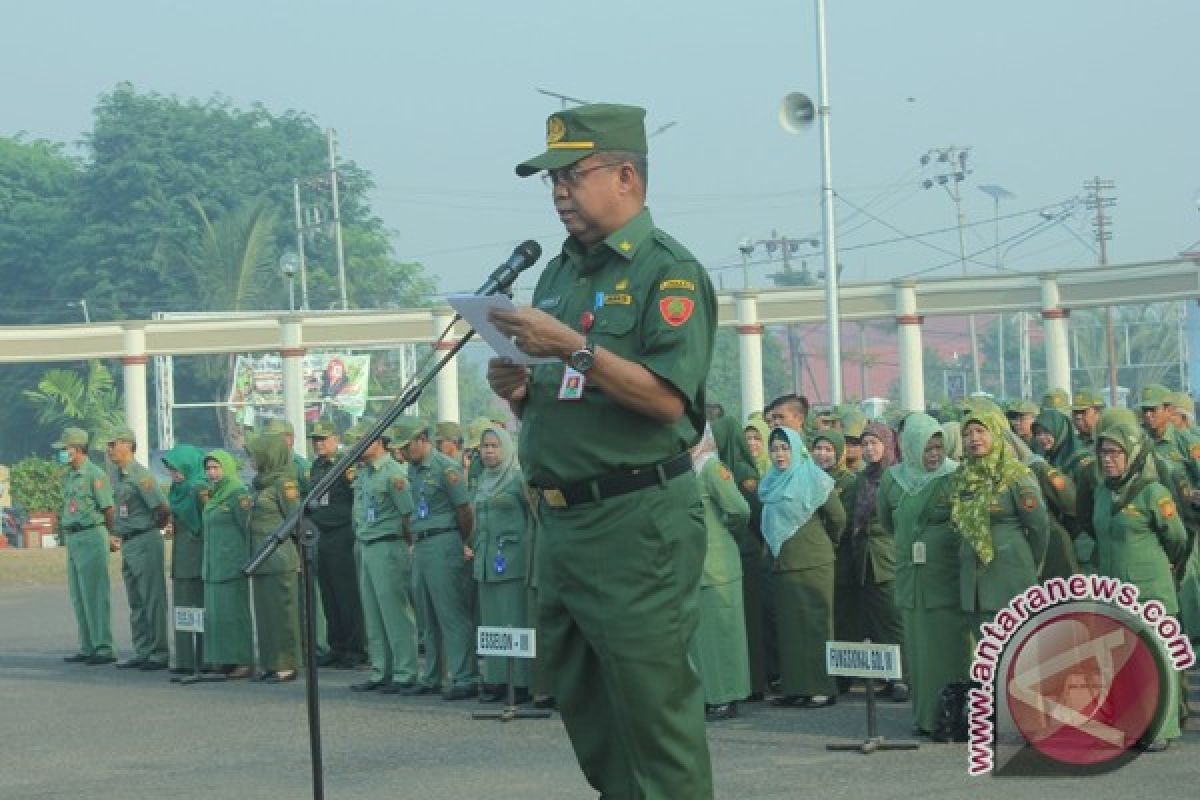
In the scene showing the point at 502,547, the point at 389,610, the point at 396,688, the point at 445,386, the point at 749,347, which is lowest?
the point at 396,688

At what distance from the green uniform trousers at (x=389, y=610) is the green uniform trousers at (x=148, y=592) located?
9.26 ft

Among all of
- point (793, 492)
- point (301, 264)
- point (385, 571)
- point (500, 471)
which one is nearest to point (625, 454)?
point (793, 492)

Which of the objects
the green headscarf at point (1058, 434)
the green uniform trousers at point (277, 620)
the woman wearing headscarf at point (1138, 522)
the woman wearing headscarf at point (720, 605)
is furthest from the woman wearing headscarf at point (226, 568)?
→ the woman wearing headscarf at point (1138, 522)

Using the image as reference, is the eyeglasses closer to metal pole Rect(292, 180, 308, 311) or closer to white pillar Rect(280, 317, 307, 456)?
white pillar Rect(280, 317, 307, 456)

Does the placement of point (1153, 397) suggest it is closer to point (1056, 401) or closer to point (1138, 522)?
point (1056, 401)

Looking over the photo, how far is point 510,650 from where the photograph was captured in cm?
1235

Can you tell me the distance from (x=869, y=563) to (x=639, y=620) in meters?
8.62

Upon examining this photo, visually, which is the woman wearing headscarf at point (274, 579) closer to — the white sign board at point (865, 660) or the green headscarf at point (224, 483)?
the green headscarf at point (224, 483)

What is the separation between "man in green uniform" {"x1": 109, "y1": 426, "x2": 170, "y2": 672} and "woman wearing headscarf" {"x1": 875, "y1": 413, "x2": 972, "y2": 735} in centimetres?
769

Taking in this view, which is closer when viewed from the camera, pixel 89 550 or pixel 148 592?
pixel 148 592

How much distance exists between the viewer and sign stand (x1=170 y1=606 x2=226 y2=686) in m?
15.7

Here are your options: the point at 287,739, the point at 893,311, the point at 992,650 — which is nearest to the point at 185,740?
the point at 287,739

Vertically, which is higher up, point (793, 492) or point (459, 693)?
point (793, 492)

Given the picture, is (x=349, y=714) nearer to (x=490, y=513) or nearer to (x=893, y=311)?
(x=490, y=513)
